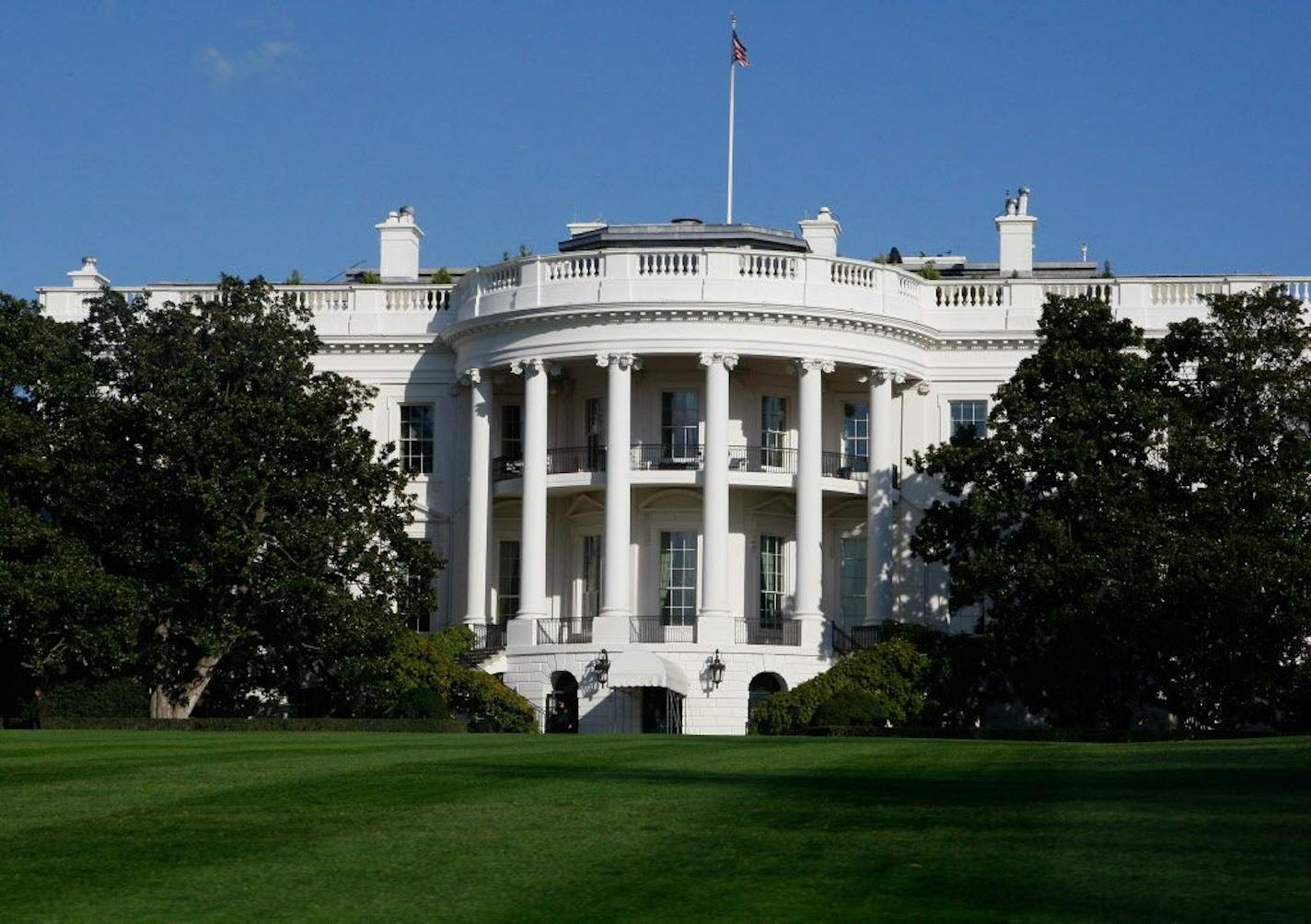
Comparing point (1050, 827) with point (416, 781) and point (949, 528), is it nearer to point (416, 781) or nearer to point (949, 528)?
point (416, 781)

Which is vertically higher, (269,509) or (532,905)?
(269,509)

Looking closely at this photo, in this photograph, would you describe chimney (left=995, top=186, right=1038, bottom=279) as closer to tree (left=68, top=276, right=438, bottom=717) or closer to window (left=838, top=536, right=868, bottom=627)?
window (left=838, top=536, right=868, bottom=627)

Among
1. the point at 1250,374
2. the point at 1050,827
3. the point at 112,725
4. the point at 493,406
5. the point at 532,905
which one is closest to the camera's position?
the point at 532,905

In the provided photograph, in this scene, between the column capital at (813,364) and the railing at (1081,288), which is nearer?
the column capital at (813,364)

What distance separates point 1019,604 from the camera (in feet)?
162

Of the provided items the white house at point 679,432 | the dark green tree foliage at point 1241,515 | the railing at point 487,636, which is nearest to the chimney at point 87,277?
the white house at point 679,432

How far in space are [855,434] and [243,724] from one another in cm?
2356

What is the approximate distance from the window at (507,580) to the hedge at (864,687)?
10.6 m

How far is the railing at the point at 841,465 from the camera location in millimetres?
59594

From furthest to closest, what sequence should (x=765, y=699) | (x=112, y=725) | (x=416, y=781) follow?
(x=765, y=699) → (x=112, y=725) → (x=416, y=781)

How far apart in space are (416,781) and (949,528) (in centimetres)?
3212

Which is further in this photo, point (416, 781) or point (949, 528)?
point (949, 528)

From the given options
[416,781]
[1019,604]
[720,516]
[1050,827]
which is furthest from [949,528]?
[1050,827]

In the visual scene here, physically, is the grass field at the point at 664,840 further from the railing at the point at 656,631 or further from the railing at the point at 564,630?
the railing at the point at 564,630
